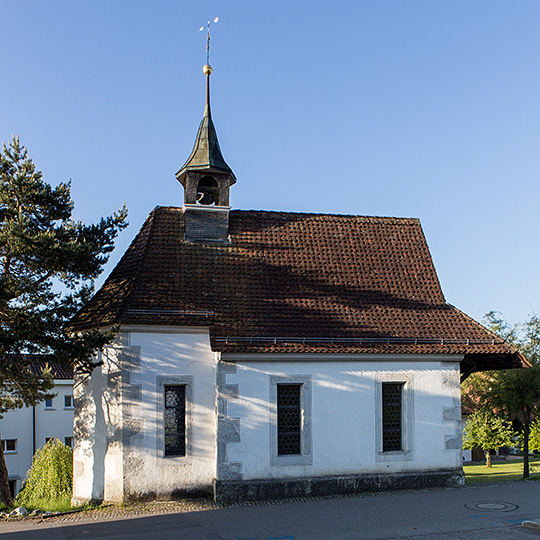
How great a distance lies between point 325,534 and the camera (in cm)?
962

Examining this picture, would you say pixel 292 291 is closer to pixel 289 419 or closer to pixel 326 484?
pixel 289 419

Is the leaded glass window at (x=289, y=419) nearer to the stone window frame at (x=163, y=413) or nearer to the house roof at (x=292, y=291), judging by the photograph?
the house roof at (x=292, y=291)

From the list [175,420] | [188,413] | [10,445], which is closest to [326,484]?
[188,413]

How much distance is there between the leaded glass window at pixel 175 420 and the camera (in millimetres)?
12875

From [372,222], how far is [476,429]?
1915 cm

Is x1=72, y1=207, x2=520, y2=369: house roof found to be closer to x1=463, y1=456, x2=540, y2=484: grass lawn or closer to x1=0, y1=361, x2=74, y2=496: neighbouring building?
x1=463, y1=456, x2=540, y2=484: grass lawn

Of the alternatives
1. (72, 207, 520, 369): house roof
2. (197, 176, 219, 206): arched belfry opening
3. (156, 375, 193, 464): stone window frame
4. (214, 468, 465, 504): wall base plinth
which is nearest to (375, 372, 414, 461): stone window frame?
(214, 468, 465, 504): wall base plinth

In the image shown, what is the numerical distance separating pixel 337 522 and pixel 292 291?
5.62m

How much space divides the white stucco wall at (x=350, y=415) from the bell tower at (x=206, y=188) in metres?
3.88

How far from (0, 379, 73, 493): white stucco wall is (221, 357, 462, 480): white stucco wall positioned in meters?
31.3

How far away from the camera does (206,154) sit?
15.7 meters

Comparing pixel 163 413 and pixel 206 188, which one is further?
pixel 206 188

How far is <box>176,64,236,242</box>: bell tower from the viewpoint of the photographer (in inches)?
592

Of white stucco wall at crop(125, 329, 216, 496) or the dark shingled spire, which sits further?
the dark shingled spire
